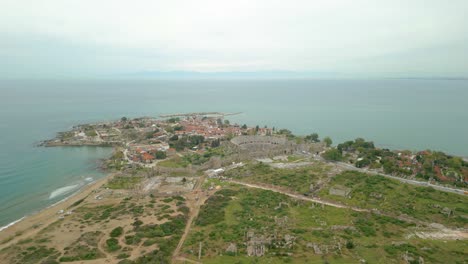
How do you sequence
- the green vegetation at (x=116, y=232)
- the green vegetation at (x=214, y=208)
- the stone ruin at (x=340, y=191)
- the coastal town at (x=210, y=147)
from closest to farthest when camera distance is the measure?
the green vegetation at (x=116, y=232)
the green vegetation at (x=214, y=208)
the stone ruin at (x=340, y=191)
the coastal town at (x=210, y=147)

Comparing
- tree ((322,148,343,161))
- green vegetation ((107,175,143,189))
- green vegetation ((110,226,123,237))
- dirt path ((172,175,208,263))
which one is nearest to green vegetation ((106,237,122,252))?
green vegetation ((110,226,123,237))

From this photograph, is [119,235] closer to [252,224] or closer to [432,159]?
[252,224]

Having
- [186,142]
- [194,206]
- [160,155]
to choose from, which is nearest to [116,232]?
[194,206]

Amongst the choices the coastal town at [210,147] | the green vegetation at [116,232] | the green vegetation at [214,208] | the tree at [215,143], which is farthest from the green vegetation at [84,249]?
the tree at [215,143]

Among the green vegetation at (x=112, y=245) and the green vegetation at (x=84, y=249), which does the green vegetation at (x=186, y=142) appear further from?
the green vegetation at (x=112, y=245)

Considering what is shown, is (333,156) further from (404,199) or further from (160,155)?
(160,155)

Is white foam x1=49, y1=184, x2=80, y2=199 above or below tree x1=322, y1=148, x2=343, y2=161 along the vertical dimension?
below

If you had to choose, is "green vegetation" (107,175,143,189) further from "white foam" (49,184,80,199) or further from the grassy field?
the grassy field
